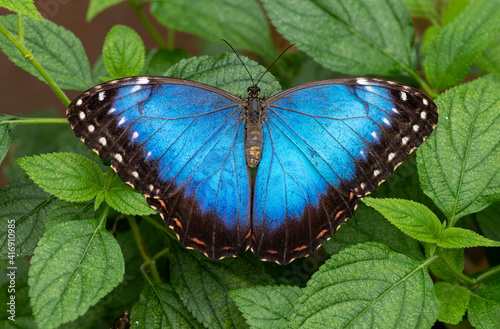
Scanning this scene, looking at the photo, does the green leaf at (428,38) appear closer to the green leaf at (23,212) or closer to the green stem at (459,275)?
the green stem at (459,275)

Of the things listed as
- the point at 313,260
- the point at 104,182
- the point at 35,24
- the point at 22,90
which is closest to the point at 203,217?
the point at 104,182

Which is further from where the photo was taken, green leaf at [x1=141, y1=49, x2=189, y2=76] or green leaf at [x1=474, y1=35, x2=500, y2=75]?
green leaf at [x1=141, y1=49, x2=189, y2=76]

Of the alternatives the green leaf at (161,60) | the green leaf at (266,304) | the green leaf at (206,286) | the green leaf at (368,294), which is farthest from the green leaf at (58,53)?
the green leaf at (368,294)

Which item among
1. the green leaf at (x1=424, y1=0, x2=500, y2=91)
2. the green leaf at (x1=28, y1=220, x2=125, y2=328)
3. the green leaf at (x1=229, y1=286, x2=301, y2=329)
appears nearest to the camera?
the green leaf at (x1=28, y1=220, x2=125, y2=328)

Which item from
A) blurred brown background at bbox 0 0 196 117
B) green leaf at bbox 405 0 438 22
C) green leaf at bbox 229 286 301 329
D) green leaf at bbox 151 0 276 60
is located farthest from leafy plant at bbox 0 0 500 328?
blurred brown background at bbox 0 0 196 117

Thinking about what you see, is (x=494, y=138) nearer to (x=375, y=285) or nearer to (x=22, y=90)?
(x=375, y=285)

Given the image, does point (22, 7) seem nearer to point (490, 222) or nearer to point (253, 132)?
point (253, 132)

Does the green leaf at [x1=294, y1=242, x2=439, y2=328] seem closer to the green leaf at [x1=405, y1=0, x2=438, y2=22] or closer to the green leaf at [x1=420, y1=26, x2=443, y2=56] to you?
the green leaf at [x1=420, y1=26, x2=443, y2=56]
